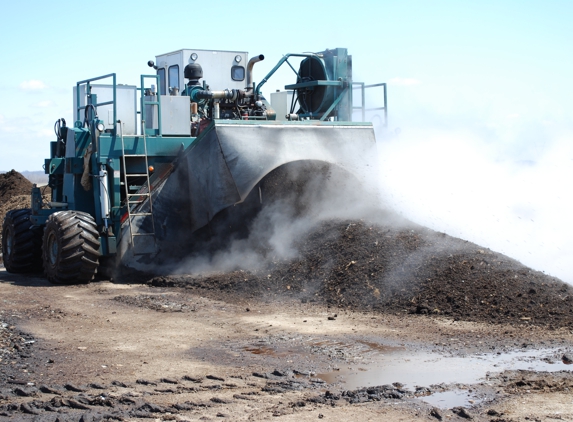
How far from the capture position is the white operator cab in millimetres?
15125

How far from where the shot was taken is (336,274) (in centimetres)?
1055

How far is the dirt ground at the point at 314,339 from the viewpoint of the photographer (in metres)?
5.91

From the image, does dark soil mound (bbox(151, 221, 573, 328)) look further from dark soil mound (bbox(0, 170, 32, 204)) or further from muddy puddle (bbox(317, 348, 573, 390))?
dark soil mound (bbox(0, 170, 32, 204))

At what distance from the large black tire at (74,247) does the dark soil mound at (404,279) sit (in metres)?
1.14

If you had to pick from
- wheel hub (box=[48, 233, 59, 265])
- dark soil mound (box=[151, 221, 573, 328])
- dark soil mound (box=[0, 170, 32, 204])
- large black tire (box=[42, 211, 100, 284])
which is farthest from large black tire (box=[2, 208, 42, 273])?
dark soil mound (box=[0, 170, 32, 204])

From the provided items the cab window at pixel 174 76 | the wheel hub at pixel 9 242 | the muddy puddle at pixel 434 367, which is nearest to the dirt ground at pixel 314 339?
the muddy puddle at pixel 434 367

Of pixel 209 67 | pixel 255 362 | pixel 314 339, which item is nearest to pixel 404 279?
pixel 314 339

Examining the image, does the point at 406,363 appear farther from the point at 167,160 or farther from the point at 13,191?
the point at 13,191

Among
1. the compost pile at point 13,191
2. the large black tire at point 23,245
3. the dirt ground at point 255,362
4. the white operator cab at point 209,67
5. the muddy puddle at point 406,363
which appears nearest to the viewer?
the dirt ground at point 255,362

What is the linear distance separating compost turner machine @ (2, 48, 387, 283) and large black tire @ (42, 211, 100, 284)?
0.02 m

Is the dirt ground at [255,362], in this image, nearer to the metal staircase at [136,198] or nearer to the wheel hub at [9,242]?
the metal staircase at [136,198]

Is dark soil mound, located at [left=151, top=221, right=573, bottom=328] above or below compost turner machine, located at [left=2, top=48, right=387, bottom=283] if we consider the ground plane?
below

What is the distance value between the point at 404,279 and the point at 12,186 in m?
24.4

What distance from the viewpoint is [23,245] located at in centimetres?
1418
